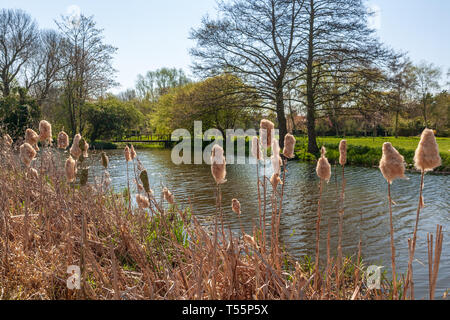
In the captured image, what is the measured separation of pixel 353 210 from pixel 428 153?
19.7ft

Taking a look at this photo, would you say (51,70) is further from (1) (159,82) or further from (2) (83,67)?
(1) (159,82)

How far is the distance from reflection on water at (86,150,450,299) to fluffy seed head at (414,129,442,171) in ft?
2.05

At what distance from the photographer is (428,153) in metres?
1.45

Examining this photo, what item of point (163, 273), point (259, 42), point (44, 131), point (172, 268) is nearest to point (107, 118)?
point (259, 42)

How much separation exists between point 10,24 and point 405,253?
28.8 metres

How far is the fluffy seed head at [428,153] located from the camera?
1443mm

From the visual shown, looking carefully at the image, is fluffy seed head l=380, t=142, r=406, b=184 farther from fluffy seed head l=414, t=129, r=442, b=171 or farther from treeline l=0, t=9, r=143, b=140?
treeline l=0, t=9, r=143, b=140

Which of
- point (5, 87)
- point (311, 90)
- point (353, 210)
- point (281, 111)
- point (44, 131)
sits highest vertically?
point (5, 87)

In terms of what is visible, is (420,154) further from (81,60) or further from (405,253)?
(81,60)

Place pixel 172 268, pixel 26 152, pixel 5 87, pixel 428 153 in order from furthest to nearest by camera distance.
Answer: pixel 5 87, pixel 26 152, pixel 172 268, pixel 428 153

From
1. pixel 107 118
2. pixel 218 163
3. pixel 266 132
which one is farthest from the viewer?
pixel 107 118

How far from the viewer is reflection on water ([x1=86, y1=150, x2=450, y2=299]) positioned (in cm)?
459

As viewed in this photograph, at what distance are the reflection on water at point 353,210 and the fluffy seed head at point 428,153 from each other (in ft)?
2.05

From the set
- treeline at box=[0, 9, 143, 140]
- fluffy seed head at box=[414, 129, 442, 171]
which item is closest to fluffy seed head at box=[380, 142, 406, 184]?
fluffy seed head at box=[414, 129, 442, 171]
